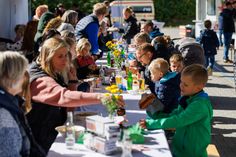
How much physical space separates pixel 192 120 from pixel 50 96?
1.06 metres

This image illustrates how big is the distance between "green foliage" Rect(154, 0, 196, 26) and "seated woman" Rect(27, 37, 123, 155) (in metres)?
26.3

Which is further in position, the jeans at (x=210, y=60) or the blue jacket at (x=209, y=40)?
the jeans at (x=210, y=60)

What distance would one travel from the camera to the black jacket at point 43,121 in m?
3.67

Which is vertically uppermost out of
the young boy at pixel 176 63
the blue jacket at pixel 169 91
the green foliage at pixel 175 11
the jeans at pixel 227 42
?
the green foliage at pixel 175 11

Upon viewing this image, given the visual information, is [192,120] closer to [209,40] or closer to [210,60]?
[209,40]

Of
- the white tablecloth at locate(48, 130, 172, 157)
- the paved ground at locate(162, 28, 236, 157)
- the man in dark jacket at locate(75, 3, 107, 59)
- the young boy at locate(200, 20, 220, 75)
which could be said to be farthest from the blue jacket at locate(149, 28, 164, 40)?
the white tablecloth at locate(48, 130, 172, 157)

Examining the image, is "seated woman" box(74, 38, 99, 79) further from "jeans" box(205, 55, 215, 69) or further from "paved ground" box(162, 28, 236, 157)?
"jeans" box(205, 55, 215, 69)

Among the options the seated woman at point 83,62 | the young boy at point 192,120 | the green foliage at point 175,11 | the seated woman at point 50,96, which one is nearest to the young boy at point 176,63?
the seated woman at point 83,62

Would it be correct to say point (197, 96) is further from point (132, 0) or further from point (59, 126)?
point (132, 0)

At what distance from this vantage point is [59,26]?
24.0 feet

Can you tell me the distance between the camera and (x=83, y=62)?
5965 mm

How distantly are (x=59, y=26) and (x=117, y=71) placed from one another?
4.36 feet

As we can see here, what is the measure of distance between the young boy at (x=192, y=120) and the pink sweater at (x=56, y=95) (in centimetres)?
46

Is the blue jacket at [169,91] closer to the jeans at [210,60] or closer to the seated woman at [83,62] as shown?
the seated woman at [83,62]
